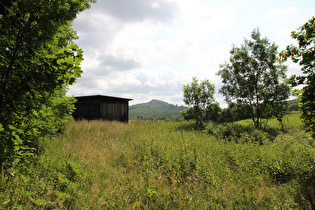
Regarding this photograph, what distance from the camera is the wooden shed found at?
Answer: 706 inches

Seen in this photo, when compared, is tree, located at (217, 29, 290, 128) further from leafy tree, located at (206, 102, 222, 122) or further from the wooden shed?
the wooden shed

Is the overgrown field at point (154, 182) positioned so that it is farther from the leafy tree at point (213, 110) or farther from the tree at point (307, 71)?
the leafy tree at point (213, 110)

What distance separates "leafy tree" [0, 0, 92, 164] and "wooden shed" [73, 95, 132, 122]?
51.0 ft

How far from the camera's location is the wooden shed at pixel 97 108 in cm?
1792

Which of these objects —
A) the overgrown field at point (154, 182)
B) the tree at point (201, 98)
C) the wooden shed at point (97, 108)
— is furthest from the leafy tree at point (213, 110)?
the wooden shed at point (97, 108)

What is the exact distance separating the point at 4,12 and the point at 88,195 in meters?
3.89

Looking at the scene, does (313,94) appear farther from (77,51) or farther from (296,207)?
(77,51)

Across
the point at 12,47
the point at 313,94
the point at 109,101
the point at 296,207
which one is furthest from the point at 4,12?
the point at 109,101

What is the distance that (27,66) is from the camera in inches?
108

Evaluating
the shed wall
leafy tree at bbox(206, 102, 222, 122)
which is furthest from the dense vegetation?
the shed wall

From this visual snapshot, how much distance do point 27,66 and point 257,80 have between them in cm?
1812

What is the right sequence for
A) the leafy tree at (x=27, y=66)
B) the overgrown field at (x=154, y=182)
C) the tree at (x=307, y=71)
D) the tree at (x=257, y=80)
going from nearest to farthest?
the leafy tree at (x=27, y=66) < the overgrown field at (x=154, y=182) < the tree at (x=307, y=71) < the tree at (x=257, y=80)

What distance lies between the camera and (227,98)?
1705 centimetres

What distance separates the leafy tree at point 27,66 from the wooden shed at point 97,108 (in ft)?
51.0
